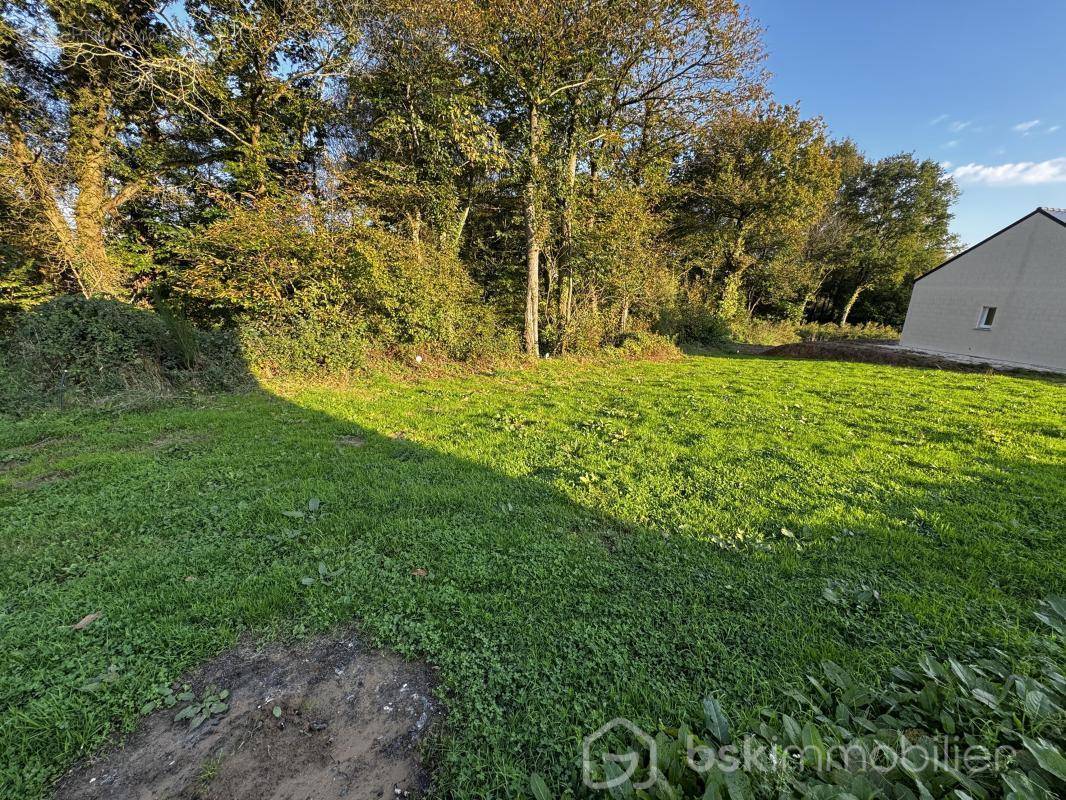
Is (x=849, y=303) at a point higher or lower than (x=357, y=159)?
lower

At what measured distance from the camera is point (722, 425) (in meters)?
5.71

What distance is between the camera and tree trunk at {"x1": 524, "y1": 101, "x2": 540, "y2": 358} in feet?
34.0

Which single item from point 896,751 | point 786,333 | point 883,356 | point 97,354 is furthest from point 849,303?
point 97,354

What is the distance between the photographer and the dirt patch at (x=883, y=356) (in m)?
12.0

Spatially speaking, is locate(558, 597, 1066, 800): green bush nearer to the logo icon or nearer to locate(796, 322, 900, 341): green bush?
the logo icon

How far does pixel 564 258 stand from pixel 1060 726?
12329mm

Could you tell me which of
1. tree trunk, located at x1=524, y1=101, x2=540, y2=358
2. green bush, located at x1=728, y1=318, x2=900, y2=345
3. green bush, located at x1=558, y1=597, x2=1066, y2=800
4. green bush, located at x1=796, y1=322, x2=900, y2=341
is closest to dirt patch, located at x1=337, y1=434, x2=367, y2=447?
green bush, located at x1=558, y1=597, x2=1066, y2=800

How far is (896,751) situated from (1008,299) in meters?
21.2

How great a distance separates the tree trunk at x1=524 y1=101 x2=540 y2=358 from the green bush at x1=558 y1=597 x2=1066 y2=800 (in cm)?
1035

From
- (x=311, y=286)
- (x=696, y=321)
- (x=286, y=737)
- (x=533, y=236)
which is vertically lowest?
(x=286, y=737)

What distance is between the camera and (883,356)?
548 inches

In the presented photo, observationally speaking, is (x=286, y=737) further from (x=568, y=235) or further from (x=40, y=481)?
(x=568, y=235)

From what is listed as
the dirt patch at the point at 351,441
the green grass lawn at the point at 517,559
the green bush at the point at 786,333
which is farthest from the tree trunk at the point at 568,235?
the green bush at the point at 786,333

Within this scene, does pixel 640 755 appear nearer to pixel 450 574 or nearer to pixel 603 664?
pixel 603 664
